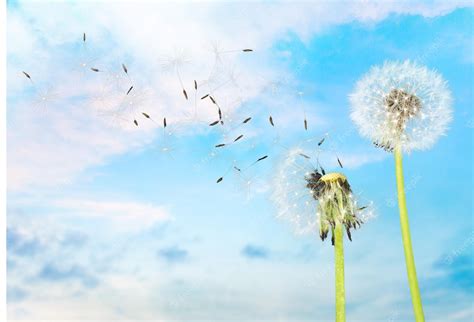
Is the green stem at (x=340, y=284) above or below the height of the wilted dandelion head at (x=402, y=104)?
below

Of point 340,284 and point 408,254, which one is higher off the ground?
point 408,254

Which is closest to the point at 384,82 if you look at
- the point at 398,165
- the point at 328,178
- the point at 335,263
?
the point at 398,165

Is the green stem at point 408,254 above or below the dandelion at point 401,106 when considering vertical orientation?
below

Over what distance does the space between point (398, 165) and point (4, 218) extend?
650cm

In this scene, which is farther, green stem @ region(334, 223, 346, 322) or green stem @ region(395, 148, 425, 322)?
green stem @ region(395, 148, 425, 322)

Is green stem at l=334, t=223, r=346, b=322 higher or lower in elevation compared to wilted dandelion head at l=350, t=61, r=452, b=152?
lower

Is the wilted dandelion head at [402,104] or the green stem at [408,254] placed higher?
the wilted dandelion head at [402,104]

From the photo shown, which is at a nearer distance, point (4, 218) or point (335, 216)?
point (335, 216)

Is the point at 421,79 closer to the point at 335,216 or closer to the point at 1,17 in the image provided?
the point at 335,216

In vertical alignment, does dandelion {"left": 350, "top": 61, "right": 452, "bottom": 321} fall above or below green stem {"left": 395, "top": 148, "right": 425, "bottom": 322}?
above

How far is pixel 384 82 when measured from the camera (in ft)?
33.1

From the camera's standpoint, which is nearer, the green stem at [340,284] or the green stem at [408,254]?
the green stem at [340,284]

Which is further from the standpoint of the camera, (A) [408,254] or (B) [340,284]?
(A) [408,254]

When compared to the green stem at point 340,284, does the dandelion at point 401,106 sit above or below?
above
